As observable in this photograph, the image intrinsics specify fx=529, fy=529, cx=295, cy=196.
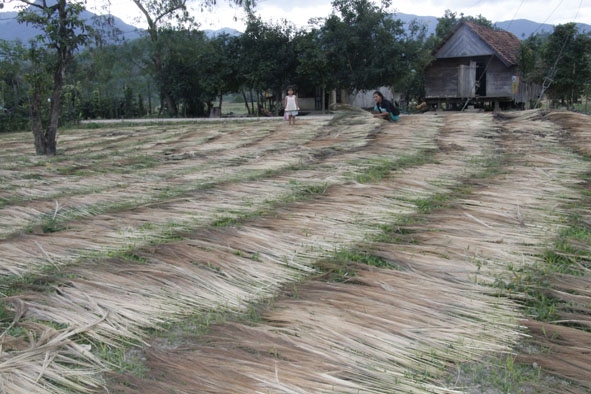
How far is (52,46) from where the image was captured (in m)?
8.23

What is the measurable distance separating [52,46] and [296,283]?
7412 mm

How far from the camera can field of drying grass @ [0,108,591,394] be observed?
173cm

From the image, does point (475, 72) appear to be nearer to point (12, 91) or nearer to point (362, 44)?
point (362, 44)

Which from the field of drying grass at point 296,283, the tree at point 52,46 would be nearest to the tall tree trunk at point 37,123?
the tree at point 52,46

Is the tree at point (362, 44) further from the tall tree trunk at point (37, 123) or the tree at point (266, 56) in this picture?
the tall tree trunk at point (37, 123)

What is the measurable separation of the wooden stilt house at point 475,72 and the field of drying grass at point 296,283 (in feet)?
54.6

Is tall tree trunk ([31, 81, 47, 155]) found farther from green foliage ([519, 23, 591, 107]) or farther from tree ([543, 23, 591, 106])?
tree ([543, 23, 591, 106])

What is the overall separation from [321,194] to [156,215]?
1306 mm

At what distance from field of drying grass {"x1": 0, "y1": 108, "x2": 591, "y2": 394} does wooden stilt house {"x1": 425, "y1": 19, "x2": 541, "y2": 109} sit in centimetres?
1664

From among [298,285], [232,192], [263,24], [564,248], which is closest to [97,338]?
[298,285]

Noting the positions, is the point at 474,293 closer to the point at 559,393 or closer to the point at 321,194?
the point at 559,393

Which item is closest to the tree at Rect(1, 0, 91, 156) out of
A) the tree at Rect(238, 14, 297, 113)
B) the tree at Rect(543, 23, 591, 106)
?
the tree at Rect(238, 14, 297, 113)

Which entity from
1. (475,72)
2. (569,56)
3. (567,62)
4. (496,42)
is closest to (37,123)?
(569,56)

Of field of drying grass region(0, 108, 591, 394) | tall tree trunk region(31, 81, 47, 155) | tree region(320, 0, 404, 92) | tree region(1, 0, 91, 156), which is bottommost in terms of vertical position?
field of drying grass region(0, 108, 591, 394)
